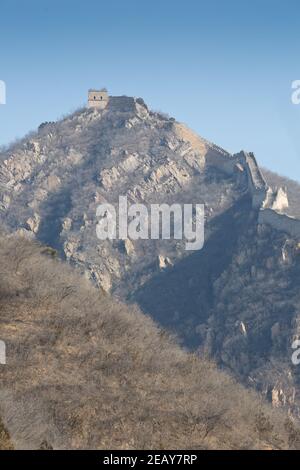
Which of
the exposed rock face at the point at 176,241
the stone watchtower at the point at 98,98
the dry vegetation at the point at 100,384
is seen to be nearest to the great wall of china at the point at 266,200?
the exposed rock face at the point at 176,241

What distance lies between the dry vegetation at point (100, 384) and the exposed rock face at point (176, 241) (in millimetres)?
32272

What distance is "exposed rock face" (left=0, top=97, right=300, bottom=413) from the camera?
7500cm

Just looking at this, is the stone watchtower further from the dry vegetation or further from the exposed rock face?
the dry vegetation

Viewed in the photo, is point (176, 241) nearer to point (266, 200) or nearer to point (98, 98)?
point (266, 200)

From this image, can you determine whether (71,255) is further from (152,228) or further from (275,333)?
(275,333)

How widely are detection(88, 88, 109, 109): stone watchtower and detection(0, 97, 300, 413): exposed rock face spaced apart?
2.51 feet

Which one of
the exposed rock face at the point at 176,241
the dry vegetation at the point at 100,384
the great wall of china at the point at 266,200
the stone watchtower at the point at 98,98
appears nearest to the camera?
the dry vegetation at the point at 100,384

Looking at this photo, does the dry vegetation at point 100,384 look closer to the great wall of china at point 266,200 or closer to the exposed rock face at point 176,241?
the exposed rock face at point 176,241

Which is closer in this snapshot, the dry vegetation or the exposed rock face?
the dry vegetation

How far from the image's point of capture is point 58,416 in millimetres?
27219

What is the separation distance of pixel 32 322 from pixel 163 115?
90532 millimetres

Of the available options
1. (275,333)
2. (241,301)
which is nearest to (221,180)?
(241,301)

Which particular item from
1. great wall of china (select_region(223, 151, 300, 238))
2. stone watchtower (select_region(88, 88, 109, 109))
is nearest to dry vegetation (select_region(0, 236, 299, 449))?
great wall of china (select_region(223, 151, 300, 238))

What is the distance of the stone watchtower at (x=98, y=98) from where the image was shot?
4751 inches
